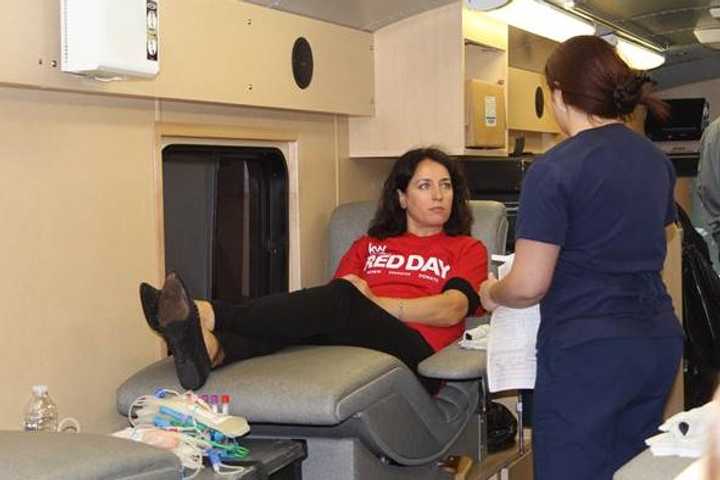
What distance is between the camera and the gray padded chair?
8.45 feet

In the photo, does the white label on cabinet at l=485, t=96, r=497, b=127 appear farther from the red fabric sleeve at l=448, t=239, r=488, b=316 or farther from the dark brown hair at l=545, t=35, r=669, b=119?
the dark brown hair at l=545, t=35, r=669, b=119

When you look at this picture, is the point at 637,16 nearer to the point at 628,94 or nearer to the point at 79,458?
the point at 628,94

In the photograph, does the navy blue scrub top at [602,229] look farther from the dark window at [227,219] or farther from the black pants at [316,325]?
the dark window at [227,219]

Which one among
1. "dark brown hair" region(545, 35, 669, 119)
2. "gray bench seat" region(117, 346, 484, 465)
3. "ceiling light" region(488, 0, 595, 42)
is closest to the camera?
"dark brown hair" region(545, 35, 669, 119)

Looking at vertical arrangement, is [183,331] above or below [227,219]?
below

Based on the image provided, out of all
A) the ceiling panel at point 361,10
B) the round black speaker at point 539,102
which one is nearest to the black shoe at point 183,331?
the ceiling panel at point 361,10

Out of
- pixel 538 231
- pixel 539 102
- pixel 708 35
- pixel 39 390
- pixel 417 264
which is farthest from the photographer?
pixel 708 35

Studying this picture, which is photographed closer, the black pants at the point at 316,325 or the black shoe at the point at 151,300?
the black shoe at the point at 151,300

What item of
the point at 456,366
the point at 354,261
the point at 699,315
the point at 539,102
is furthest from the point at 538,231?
the point at 539,102

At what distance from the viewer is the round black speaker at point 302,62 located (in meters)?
3.67

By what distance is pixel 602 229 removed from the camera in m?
2.39

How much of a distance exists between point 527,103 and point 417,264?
210 cm

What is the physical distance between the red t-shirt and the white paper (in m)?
0.74

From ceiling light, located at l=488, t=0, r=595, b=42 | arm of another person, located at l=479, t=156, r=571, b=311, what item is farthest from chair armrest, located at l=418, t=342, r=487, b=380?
ceiling light, located at l=488, t=0, r=595, b=42
